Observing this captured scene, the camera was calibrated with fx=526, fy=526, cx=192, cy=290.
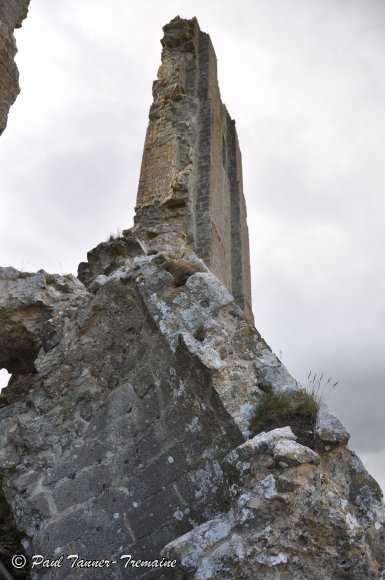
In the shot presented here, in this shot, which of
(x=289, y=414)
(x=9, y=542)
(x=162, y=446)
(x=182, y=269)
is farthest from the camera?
(x=182, y=269)

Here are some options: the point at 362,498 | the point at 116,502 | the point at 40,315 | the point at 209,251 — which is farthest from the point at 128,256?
the point at 362,498

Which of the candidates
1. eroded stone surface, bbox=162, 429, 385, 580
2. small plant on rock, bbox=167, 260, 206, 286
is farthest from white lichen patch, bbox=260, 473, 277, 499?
small plant on rock, bbox=167, 260, 206, 286

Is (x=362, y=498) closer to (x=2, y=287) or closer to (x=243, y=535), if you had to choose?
(x=243, y=535)

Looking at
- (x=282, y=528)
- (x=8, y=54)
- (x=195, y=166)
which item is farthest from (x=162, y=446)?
(x=195, y=166)

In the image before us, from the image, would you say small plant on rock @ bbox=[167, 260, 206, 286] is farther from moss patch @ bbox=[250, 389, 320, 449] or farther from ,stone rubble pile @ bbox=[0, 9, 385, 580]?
moss patch @ bbox=[250, 389, 320, 449]

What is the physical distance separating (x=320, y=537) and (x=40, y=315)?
338 cm

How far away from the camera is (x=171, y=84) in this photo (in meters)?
12.1

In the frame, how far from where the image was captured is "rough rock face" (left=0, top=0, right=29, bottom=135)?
4.89 m

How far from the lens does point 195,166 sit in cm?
1102

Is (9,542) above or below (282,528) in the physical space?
below

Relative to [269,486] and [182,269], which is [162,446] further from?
[182,269]

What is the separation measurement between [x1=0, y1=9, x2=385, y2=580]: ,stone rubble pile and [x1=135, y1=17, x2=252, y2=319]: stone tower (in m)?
4.82

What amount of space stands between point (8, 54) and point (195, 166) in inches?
246

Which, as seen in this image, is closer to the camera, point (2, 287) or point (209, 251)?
point (2, 287)
